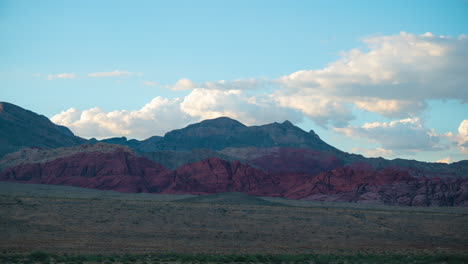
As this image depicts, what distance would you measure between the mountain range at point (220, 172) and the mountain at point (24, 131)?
29cm

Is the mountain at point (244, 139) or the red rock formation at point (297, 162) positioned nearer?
the red rock formation at point (297, 162)

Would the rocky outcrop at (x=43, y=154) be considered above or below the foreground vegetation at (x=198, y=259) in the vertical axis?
above

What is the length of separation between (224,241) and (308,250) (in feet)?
24.6

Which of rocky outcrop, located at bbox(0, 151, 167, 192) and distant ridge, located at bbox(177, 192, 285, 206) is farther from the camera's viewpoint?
rocky outcrop, located at bbox(0, 151, 167, 192)

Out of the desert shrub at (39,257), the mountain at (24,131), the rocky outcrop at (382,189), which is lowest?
the desert shrub at (39,257)

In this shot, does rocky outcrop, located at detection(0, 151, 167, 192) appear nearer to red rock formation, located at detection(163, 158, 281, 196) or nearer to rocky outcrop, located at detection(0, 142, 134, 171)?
rocky outcrop, located at detection(0, 142, 134, 171)

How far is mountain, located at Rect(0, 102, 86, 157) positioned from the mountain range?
289mm

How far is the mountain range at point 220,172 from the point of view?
93.6m

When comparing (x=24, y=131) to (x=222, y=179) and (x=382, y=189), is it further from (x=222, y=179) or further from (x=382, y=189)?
(x=382, y=189)

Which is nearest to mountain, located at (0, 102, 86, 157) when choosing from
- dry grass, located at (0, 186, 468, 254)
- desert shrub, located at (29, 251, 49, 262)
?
dry grass, located at (0, 186, 468, 254)

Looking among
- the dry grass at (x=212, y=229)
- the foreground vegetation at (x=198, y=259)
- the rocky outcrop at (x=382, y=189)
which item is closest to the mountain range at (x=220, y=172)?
the rocky outcrop at (x=382, y=189)

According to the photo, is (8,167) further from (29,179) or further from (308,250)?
(308,250)

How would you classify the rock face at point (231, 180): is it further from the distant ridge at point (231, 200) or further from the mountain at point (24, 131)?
the mountain at point (24, 131)

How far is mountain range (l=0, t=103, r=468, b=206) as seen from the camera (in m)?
93.6
